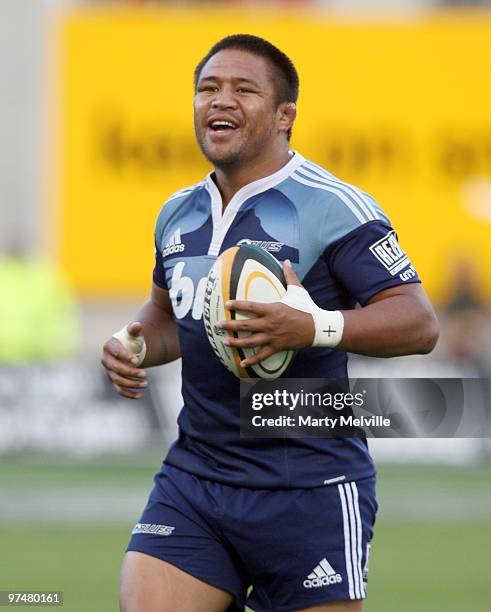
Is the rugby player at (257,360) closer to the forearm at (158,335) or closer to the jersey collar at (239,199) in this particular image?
the jersey collar at (239,199)

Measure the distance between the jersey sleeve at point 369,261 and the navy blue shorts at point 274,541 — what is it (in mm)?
692

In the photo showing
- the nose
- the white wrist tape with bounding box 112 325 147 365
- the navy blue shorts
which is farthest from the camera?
the white wrist tape with bounding box 112 325 147 365

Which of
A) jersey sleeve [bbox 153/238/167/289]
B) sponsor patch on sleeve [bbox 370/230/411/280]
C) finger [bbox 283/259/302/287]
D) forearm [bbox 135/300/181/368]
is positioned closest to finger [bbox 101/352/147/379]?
forearm [bbox 135/300/181/368]

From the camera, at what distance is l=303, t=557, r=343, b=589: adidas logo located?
16.2ft

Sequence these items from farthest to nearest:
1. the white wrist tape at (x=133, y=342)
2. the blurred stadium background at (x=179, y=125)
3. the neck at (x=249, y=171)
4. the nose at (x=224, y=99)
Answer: the blurred stadium background at (x=179, y=125) → the white wrist tape at (x=133, y=342) → the neck at (x=249, y=171) → the nose at (x=224, y=99)

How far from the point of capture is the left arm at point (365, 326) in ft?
15.2

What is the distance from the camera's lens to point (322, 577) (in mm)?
4934

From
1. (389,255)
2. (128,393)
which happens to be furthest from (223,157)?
(128,393)

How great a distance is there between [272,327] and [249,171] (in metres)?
0.79

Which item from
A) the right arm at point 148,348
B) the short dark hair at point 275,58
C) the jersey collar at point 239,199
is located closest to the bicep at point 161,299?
the right arm at point 148,348

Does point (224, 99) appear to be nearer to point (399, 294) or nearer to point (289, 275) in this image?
point (289, 275)

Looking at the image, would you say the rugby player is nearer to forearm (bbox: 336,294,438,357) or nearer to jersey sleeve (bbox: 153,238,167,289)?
forearm (bbox: 336,294,438,357)

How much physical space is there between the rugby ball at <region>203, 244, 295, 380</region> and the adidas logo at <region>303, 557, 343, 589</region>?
0.65m

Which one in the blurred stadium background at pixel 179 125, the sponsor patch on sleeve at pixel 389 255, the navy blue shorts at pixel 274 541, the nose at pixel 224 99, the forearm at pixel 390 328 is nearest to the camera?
the forearm at pixel 390 328
